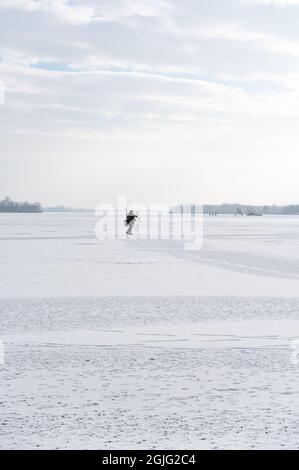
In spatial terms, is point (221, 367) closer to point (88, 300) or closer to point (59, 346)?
point (59, 346)

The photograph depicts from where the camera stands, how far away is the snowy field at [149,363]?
5.11 m

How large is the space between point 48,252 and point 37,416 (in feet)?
64.9

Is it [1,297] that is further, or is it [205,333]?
[1,297]

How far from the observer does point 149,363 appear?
24.3ft

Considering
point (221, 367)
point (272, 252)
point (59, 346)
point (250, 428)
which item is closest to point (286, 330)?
point (221, 367)

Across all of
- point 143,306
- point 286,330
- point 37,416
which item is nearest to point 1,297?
point 143,306

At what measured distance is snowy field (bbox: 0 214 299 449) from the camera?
511 cm

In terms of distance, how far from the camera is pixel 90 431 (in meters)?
5.08

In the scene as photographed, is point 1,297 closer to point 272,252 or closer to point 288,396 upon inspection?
point 288,396

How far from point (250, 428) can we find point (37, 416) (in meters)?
1.87

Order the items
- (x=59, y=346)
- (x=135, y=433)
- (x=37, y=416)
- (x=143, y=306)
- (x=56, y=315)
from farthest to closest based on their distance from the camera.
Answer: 1. (x=143, y=306)
2. (x=56, y=315)
3. (x=59, y=346)
4. (x=37, y=416)
5. (x=135, y=433)

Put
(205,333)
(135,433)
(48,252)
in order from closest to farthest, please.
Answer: (135,433)
(205,333)
(48,252)

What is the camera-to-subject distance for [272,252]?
25344 mm

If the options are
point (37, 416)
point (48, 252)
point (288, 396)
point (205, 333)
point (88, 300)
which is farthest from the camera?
point (48, 252)
